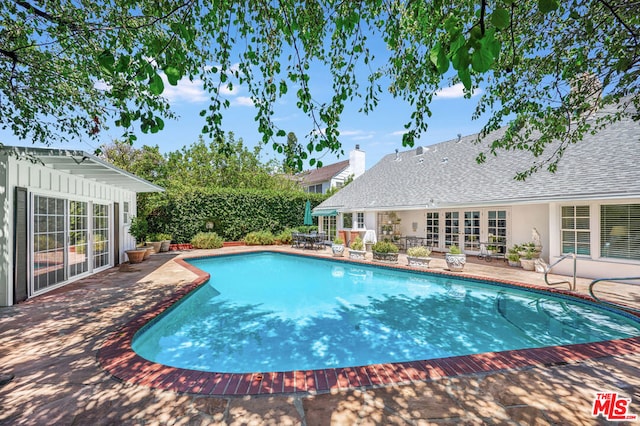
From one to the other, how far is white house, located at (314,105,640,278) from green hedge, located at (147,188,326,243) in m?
3.82

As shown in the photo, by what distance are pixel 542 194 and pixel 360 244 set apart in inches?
376

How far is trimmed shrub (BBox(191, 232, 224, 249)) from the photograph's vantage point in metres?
21.2

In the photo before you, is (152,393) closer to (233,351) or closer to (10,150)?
(233,351)

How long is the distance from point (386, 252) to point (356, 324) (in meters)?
8.10

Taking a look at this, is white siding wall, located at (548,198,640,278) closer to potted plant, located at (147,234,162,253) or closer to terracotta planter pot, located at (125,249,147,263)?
terracotta planter pot, located at (125,249,147,263)

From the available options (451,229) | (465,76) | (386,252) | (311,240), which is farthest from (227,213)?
(465,76)

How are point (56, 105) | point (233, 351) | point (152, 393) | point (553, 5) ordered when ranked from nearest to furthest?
1. point (553, 5)
2. point (152, 393)
3. point (233, 351)
4. point (56, 105)

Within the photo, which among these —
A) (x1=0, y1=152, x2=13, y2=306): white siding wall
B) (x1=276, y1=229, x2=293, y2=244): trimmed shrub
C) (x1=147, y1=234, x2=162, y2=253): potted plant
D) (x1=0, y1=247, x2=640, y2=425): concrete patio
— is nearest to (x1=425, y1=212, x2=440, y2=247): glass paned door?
(x1=276, y1=229, x2=293, y2=244): trimmed shrub

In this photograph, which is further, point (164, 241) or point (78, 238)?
point (164, 241)

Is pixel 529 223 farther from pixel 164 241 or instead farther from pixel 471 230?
pixel 164 241

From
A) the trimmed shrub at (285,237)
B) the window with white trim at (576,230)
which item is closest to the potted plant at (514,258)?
the window with white trim at (576,230)

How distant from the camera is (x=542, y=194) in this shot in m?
12.5

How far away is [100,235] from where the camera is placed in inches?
500

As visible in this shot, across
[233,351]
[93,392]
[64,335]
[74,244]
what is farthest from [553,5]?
[74,244]
